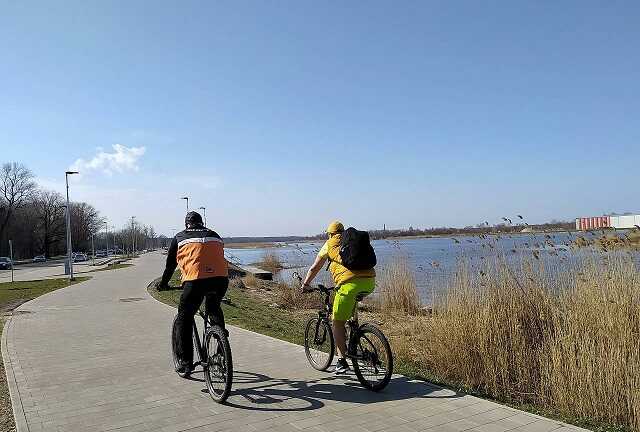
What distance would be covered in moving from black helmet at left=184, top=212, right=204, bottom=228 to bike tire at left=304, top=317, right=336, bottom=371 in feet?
6.22

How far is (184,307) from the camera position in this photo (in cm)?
571

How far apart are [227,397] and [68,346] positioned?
4695 mm

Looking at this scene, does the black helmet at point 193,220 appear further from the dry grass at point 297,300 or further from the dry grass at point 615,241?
the dry grass at point 297,300

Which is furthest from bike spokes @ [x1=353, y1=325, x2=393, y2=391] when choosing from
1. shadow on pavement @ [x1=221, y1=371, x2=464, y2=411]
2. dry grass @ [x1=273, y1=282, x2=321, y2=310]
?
dry grass @ [x1=273, y1=282, x2=321, y2=310]

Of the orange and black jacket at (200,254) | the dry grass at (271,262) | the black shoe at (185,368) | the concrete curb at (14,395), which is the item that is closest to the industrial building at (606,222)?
the orange and black jacket at (200,254)

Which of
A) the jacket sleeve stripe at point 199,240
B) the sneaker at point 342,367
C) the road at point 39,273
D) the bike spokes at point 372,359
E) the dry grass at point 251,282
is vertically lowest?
the dry grass at point 251,282

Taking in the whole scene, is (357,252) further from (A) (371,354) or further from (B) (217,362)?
(B) (217,362)

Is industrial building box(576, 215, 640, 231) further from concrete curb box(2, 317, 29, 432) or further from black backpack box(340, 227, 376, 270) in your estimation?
concrete curb box(2, 317, 29, 432)

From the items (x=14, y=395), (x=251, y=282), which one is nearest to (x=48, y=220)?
(x=251, y=282)

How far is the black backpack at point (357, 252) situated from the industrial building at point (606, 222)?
3.85 metres

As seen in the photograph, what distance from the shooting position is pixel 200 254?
5.49m

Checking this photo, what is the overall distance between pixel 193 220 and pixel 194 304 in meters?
0.93

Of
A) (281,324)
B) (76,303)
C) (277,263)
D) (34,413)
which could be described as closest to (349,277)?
(34,413)

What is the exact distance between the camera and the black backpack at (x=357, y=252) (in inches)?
212
